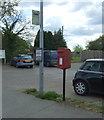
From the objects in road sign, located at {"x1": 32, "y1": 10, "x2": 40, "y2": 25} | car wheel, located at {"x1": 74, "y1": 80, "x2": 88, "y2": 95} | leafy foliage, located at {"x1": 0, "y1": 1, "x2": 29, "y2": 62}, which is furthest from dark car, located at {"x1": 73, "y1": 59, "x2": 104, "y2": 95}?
leafy foliage, located at {"x1": 0, "y1": 1, "x2": 29, "y2": 62}

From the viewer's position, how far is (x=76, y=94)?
730 centimetres

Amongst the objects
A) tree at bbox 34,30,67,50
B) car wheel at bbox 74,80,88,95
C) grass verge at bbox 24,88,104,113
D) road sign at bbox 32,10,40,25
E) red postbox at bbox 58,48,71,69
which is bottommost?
grass verge at bbox 24,88,104,113

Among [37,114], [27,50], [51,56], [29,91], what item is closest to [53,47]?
[27,50]

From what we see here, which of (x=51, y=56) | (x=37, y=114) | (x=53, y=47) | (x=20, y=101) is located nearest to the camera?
(x=37, y=114)

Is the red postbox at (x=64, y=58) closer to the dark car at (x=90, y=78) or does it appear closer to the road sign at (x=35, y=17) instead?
the dark car at (x=90, y=78)

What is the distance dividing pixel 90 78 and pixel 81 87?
0.56 meters

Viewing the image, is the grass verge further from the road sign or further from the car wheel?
the road sign

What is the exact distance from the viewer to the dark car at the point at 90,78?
658 cm

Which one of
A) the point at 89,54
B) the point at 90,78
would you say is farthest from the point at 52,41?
the point at 90,78

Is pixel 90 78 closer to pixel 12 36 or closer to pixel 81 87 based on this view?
pixel 81 87

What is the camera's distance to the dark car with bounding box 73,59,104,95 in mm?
6578

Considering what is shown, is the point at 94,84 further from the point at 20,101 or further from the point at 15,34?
the point at 15,34

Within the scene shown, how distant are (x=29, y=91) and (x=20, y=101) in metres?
1.27

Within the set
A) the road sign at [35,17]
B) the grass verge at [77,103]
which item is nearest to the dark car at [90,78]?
the grass verge at [77,103]
